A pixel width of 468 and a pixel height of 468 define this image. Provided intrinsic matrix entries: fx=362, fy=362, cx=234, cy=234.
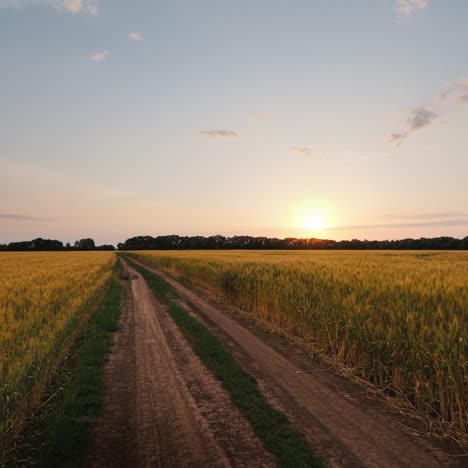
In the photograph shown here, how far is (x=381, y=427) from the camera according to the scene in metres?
5.25

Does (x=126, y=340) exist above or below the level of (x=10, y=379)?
below

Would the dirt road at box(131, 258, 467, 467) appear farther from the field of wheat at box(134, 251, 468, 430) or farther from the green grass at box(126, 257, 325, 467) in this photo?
the field of wheat at box(134, 251, 468, 430)

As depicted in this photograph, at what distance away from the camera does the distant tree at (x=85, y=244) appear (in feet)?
591

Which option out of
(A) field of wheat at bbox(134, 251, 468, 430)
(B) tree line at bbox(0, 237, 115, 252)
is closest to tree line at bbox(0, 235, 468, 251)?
(B) tree line at bbox(0, 237, 115, 252)

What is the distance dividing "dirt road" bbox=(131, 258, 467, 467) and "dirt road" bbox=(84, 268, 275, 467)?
34.5 inches

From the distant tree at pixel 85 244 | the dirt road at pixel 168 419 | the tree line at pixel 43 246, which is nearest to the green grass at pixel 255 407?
the dirt road at pixel 168 419

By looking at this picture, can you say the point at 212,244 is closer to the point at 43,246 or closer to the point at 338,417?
the point at 43,246

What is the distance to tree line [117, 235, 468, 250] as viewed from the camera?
82694 mm

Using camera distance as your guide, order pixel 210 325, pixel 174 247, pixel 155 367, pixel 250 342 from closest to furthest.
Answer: pixel 155 367
pixel 250 342
pixel 210 325
pixel 174 247

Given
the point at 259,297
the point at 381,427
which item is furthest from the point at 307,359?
the point at 259,297

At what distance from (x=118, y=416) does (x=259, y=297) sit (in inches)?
350

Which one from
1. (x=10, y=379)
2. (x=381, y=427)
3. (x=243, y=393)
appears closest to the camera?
(x=10, y=379)

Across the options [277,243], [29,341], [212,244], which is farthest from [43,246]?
[29,341]

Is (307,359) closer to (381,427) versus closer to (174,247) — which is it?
(381,427)
